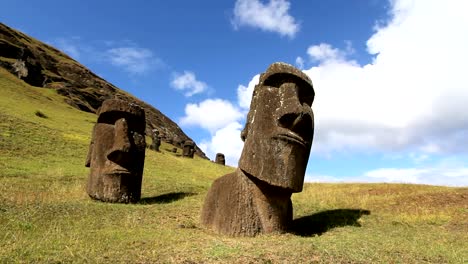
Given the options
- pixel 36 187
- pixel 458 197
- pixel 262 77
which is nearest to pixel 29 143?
pixel 36 187

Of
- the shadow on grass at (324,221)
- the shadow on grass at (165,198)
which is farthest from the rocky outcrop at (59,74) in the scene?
the shadow on grass at (324,221)

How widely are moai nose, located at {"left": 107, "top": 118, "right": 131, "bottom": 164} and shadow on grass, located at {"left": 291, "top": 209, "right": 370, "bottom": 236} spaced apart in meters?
7.07

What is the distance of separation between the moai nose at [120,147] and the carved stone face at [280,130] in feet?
21.7

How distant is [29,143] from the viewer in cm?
3359

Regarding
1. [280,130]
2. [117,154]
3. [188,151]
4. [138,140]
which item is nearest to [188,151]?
[188,151]

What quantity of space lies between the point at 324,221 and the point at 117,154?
815 centimetres

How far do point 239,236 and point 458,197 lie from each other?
961cm

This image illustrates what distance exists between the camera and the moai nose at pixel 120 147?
16.7 m

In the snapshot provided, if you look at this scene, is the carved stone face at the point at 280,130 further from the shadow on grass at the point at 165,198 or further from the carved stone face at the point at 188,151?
the carved stone face at the point at 188,151

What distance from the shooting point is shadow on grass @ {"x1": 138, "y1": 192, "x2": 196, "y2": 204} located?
57.0 ft

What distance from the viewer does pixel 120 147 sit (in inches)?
655

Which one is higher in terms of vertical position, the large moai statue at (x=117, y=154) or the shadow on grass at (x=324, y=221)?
the large moai statue at (x=117, y=154)

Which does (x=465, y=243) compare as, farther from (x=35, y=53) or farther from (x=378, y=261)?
(x=35, y=53)

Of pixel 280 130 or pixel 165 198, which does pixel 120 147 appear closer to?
pixel 165 198
